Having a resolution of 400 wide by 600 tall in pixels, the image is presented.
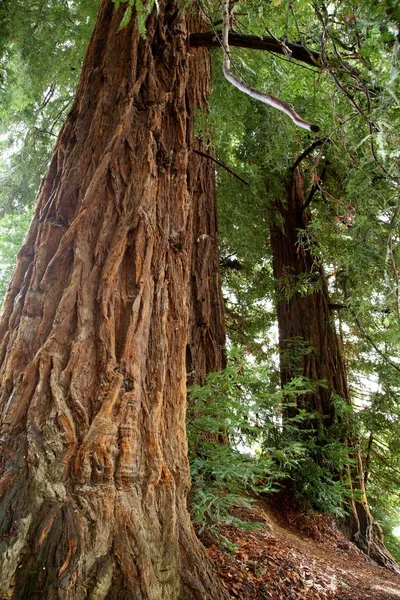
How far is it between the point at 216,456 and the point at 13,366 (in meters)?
1.27

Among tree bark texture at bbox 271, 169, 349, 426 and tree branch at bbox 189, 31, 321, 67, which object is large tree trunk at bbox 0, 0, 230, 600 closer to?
tree branch at bbox 189, 31, 321, 67

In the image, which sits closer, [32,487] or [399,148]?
[32,487]

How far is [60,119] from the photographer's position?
609 centimetres

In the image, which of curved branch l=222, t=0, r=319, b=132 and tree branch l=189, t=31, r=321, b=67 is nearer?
curved branch l=222, t=0, r=319, b=132

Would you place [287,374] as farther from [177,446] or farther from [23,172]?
[23,172]

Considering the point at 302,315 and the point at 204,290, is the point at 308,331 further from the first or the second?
the point at 204,290

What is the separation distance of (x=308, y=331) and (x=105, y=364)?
14.3 ft

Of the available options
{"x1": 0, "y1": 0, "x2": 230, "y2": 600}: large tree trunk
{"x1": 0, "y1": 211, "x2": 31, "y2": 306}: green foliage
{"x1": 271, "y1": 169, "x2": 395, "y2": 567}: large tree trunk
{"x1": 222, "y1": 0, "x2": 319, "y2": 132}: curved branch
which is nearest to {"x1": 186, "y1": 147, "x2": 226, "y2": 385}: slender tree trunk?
{"x1": 0, "y1": 0, "x2": 230, "y2": 600}: large tree trunk

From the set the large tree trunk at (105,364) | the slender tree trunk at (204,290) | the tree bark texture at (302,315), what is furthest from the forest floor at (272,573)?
the tree bark texture at (302,315)

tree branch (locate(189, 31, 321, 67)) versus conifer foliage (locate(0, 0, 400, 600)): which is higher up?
tree branch (locate(189, 31, 321, 67))

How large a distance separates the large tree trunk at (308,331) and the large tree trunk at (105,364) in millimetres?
2746

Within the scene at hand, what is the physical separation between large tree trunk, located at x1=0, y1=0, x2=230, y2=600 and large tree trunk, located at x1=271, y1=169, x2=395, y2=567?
2.75 m

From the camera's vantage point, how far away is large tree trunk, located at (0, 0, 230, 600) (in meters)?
1.53

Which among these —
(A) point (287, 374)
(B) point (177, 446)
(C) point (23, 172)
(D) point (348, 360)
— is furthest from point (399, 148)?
(C) point (23, 172)
